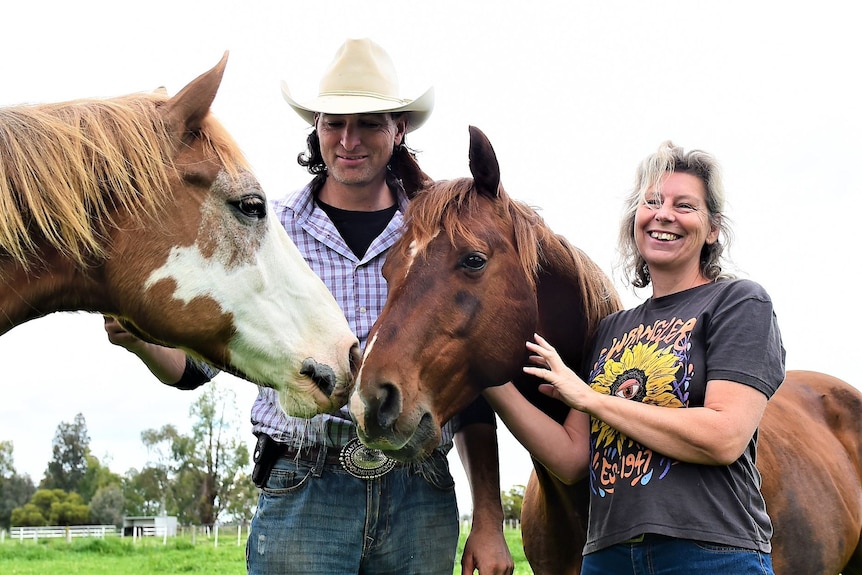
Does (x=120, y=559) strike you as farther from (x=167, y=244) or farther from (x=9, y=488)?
(x=9, y=488)

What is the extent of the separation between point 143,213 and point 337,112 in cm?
107

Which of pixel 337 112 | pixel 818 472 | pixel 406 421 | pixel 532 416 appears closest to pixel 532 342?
pixel 532 416

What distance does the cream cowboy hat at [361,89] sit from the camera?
3.49 m

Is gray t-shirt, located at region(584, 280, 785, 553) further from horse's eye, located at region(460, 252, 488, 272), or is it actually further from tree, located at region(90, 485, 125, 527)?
tree, located at region(90, 485, 125, 527)

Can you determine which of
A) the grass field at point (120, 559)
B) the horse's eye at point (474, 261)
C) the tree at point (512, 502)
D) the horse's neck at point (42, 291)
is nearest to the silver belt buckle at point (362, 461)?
the horse's eye at point (474, 261)

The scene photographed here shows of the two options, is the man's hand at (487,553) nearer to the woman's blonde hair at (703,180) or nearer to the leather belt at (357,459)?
the leather belt at (357,459)

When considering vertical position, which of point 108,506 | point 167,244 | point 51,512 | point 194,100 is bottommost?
point 51,512

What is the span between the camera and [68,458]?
67.1 m

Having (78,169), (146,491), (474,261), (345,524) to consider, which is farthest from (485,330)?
(146,491)

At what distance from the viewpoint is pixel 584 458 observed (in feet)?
11.0

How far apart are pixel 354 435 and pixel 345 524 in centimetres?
34

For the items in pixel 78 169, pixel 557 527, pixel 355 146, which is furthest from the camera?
pixel 557 527

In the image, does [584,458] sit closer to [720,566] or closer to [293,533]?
[720,566]

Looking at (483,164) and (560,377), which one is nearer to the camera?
(560,377)
